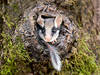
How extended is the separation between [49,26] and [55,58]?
37 cm

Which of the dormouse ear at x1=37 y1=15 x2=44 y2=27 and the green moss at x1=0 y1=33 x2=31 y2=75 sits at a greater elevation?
the dormouse ear at x1=37 y1=15 x2=44 y2=27

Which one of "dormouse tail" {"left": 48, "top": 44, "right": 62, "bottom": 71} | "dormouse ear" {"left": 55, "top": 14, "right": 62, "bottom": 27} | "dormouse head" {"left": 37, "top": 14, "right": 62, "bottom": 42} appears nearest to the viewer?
"dormouse tail" {"left": 48, "top": 44, "right": 62, "bottom": 71}

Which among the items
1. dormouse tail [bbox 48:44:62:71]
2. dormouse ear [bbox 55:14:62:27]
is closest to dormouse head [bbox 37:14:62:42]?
dormouse ear [bbox 55:14:62:27]

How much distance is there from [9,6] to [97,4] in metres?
1.35

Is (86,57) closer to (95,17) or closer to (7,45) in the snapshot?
(95,17)

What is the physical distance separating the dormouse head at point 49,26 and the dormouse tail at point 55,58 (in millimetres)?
105

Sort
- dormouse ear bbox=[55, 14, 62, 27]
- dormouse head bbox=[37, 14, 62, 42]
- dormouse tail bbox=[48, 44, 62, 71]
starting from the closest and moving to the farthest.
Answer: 1. dormouse tail bbox=[48, 44, 62, 71]
2. dormouse head bbox=[37, 14, 62, 42]
3. dormouse ear bbox=[55, 14, 62, 27]

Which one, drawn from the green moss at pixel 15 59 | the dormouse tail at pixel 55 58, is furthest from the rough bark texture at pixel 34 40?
the dormouse tail at pixel 55 58

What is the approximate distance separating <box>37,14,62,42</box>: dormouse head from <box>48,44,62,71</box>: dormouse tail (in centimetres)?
10

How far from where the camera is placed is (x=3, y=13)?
1885 mm

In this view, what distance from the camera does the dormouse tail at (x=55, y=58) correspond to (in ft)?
4.76

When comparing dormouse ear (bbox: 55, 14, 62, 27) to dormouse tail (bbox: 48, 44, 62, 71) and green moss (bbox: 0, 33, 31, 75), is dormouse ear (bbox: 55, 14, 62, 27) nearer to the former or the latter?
dormouse tail (bbox: 48, 44, 62, 71)

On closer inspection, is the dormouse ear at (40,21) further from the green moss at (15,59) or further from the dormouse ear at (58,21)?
the green moss at (15,59)

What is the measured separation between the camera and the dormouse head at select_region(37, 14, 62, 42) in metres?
1.57
